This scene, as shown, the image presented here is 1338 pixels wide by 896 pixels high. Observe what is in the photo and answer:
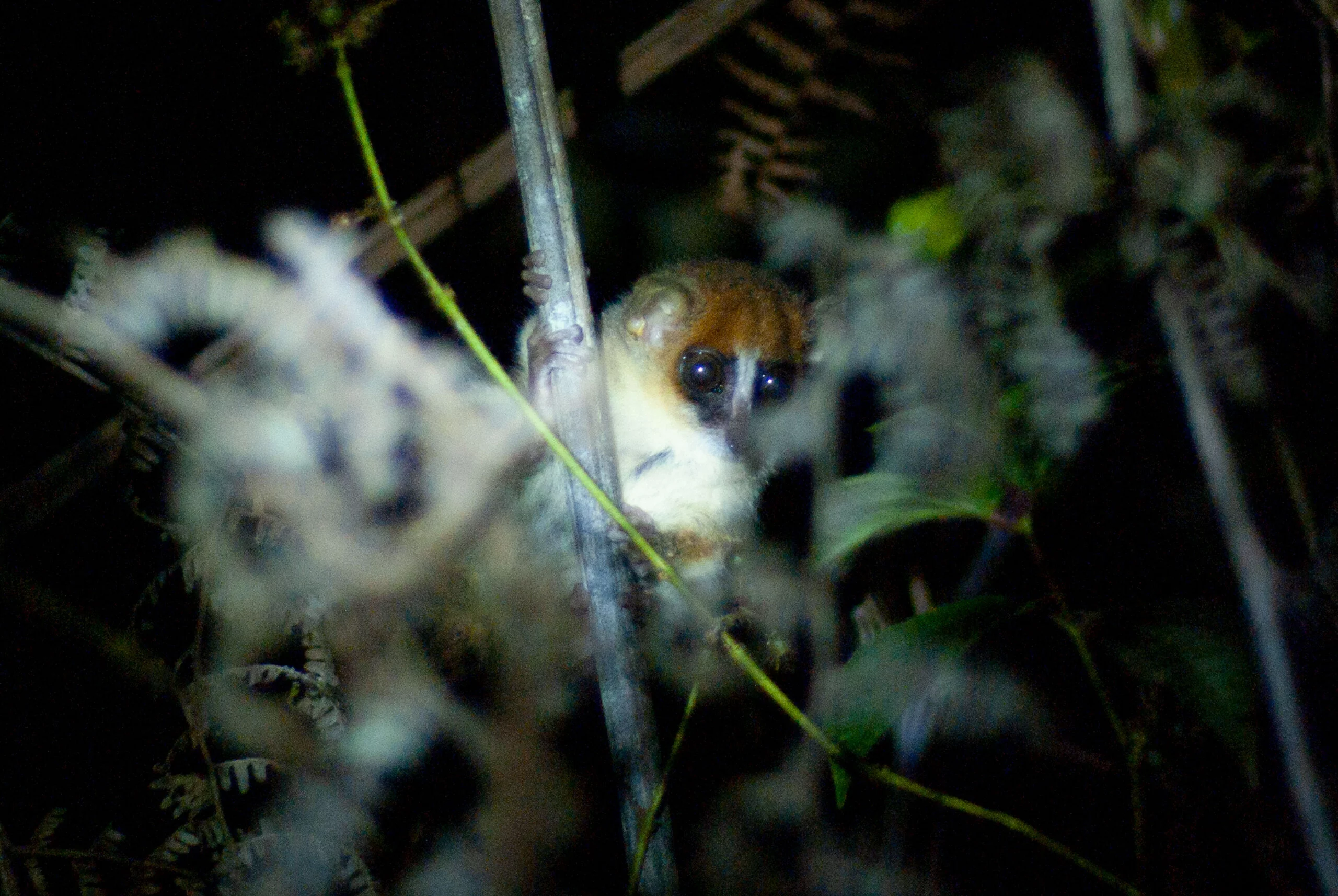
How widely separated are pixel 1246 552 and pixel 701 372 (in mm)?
2057

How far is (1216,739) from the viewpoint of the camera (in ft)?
6.91

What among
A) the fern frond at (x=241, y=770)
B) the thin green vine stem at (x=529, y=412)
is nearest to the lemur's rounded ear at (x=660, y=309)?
the thin green vine stem at (x=529, y=412)

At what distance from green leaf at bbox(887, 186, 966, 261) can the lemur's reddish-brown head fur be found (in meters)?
0.82

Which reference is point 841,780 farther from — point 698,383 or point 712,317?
point 712,317

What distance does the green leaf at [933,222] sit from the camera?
2.35 metres

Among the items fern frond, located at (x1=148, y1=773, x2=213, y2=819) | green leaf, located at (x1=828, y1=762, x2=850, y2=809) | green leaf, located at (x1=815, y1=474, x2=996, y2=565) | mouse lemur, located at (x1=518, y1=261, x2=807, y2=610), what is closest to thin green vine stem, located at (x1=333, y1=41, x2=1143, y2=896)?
green leaf, located at (x1=828, y1=762, x2=850, y2=809)

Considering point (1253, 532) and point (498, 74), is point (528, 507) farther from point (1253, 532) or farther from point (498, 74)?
point (1253, 532)

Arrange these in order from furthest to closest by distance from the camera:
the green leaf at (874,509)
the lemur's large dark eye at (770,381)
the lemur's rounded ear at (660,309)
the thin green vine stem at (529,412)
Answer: the lemur's large dark eye at (770,381) < the lemur's rounded ear at (660,309) < the green leaf at (874,509) < the thin green vine stem at (529,412)

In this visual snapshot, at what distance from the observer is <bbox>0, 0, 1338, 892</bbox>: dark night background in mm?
1896

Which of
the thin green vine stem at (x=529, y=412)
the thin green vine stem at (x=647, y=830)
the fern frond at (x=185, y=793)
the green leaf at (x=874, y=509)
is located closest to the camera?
the thin green vine stem at (x=647, y=830)

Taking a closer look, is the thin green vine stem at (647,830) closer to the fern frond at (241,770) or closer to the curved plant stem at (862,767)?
the curved plant stem at (862,767)

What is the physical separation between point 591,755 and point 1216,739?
5.58 ft

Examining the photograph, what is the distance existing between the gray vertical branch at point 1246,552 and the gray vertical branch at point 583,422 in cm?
107

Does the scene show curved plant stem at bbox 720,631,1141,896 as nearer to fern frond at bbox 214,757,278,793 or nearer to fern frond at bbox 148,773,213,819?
fern frond at bbox 214,757,278,793
